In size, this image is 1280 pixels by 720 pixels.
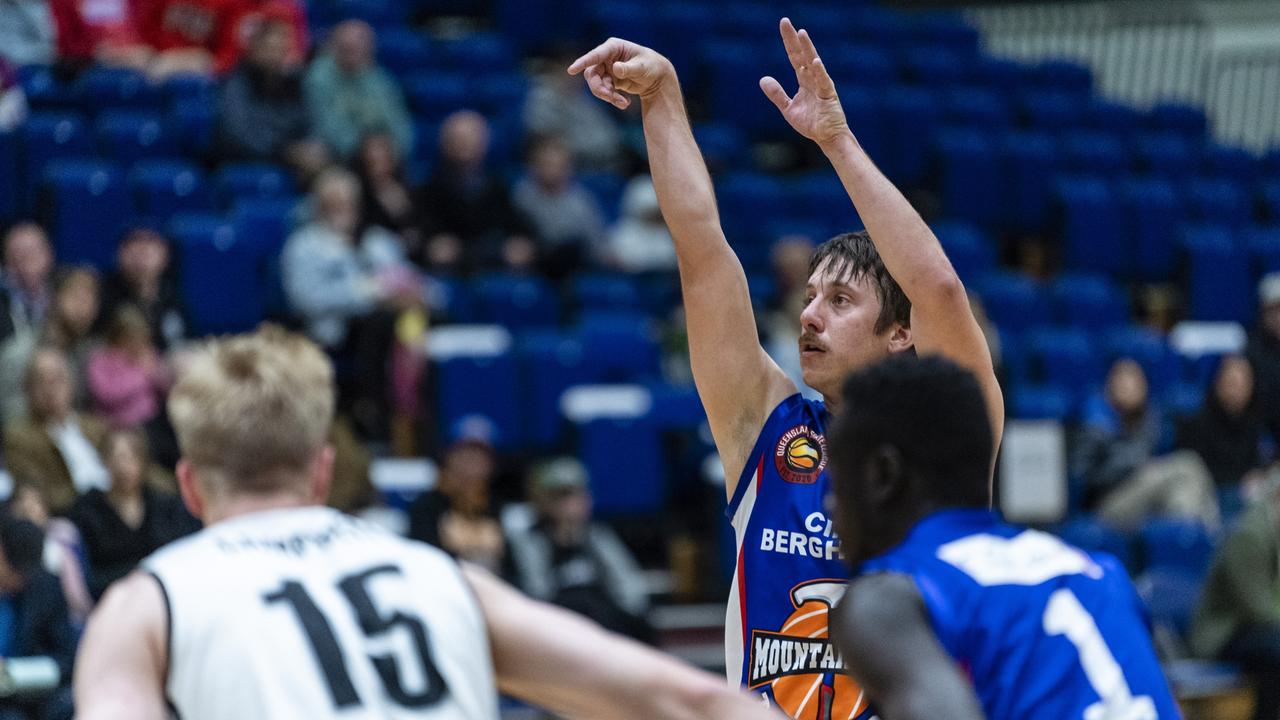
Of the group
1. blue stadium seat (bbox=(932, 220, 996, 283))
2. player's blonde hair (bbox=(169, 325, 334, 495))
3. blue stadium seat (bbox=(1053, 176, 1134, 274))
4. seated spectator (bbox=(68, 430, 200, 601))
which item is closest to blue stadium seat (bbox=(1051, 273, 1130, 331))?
blue stadium seat (bbox=(932, 220, 996, 283))

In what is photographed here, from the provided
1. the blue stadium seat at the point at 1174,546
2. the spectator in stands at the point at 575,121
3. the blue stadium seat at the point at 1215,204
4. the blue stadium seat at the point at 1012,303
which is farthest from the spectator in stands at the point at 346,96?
the blue stadium seat at the point at 1215,204

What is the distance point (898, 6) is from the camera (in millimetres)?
17984

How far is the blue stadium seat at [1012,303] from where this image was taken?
40.0 feet

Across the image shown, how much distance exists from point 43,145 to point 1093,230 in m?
8.17

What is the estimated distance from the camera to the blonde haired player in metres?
2.33

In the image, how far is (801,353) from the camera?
3.72 metres

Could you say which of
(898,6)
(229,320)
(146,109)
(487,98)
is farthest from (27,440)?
(898,6)

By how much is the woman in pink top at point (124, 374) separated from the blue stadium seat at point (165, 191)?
1.74 metres

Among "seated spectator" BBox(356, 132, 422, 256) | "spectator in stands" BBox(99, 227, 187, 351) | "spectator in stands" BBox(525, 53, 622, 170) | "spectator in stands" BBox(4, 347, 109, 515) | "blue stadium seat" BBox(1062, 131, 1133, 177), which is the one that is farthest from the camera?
"blue stadium seat" BBox(1062, 131, 1133, 177)

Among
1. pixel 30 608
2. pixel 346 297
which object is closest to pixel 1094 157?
pixel 346 297

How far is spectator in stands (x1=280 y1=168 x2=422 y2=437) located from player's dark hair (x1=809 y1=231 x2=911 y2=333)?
6.43 m

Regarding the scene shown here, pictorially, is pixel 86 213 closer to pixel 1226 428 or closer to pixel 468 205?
pixel 468 205

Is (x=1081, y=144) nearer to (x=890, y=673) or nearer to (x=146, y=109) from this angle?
(x=146, y=109)

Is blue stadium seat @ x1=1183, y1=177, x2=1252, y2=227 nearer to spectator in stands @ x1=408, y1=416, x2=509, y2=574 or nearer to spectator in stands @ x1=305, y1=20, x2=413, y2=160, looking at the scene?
spectator in stands @ x1=305, y1=20, x2=413, y2=160
